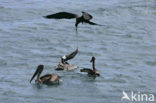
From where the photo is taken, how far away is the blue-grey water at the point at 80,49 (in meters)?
22.5

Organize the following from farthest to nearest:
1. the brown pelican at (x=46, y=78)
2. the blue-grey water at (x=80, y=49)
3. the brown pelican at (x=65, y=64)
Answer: the brown pelican at (x=65, y=64)
the brown pelican at (x=46, y=78)
the blue-grey water at (x=80, y=49)

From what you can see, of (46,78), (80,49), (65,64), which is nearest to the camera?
(46,78)

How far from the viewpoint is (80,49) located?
29141 millimetres

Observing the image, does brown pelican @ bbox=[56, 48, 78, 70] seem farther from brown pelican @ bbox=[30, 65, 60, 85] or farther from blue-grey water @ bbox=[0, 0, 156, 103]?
brown pelican @ bbox=[30, 65, 60, 85]

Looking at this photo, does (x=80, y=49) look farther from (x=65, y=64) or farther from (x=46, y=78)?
(x=46, y=78)

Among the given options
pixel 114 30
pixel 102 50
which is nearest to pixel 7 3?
pixel 114 30

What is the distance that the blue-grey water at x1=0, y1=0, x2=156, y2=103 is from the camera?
22500 millimetres

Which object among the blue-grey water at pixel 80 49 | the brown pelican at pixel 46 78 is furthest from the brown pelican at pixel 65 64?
Answer: the brown pelican at pixel 46 78

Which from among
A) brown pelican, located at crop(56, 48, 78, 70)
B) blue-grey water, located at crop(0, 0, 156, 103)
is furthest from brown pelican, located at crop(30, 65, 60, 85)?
brown pelican, located at crop(56, 48, 78, 70)

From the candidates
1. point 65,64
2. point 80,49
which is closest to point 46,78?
point 65,64

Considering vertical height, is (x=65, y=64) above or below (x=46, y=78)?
above

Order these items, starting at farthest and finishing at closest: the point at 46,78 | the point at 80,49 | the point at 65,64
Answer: the point at 80,49
the point at 65,64
the point at 46,78

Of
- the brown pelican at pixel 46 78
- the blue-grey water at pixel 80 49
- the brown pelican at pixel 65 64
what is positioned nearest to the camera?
the blue-grey water at pixel 80 49

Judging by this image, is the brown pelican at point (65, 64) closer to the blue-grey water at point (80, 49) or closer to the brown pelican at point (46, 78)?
the blue-grey water at point (80, 49)
